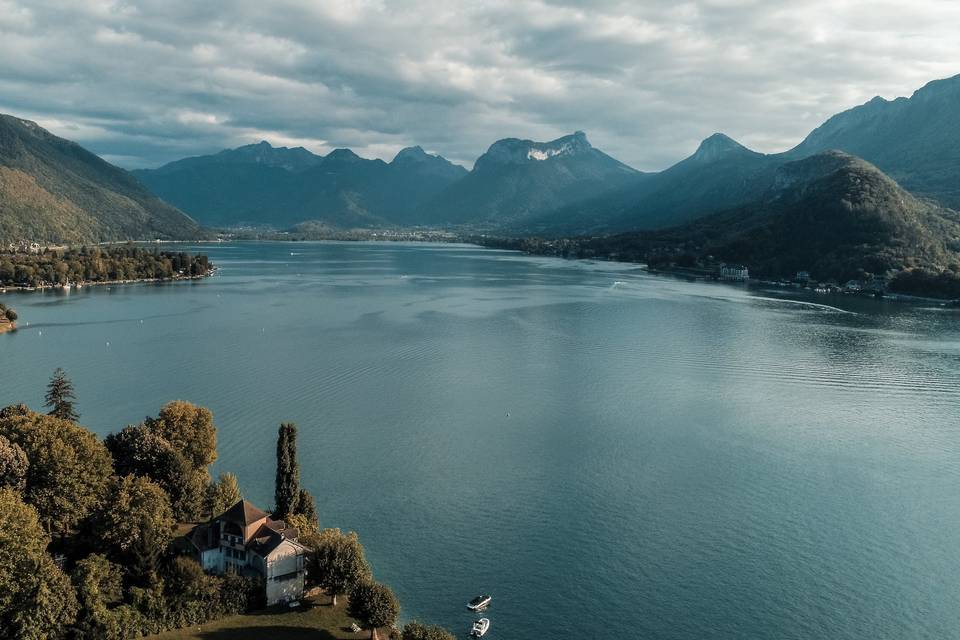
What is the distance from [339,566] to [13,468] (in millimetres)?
10283

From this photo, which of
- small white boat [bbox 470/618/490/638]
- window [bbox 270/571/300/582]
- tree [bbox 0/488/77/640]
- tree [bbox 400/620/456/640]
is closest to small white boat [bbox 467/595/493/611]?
small white boat [bbox 470/618/490/638]

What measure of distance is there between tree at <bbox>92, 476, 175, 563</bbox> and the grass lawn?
2.84m

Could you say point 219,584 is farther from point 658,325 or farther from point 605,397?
point 658,325

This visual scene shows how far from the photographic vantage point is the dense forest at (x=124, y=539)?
60.8 ft

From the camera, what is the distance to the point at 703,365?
2074 inches

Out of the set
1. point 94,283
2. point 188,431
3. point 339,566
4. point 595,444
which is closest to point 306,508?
point 339,566

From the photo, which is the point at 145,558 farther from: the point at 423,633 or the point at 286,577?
the point at 423,633

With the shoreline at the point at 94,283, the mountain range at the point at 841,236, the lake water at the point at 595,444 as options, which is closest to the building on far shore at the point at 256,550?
the lake water at the point at 595,444

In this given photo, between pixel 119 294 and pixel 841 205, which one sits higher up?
pixel 841 205

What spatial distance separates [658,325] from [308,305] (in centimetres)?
3828

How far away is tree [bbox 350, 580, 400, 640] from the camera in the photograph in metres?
19.3

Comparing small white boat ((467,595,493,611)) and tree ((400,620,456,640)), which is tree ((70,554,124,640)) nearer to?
tree ((400,620,456,640))

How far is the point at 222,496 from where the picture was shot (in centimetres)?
2506

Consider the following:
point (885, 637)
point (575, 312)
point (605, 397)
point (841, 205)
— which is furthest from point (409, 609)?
point (841, 205)
